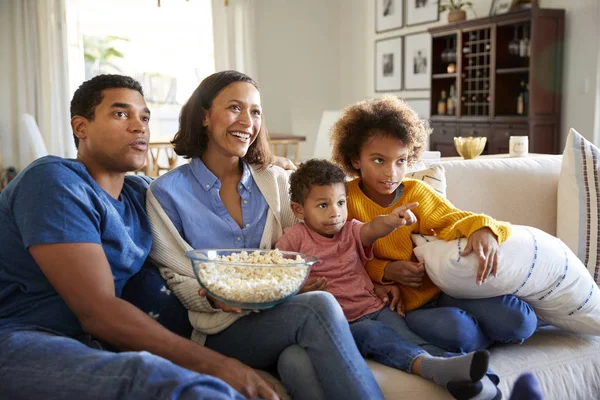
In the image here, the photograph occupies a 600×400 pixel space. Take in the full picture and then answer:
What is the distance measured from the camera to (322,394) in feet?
4.72

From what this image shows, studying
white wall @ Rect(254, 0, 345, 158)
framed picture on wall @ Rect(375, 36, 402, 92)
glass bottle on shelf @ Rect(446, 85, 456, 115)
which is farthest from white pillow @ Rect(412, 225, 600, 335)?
white wall @ Rect(254, 0, 345, 158)

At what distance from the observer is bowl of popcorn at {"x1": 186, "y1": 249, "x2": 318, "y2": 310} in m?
1.44

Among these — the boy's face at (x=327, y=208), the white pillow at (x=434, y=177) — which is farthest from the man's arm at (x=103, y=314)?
the white pillow at (x=434, y=177)

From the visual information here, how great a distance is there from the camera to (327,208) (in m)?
1.82

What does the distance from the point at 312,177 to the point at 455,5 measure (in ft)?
16.3

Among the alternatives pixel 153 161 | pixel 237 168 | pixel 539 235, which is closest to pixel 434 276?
pixel 539 235

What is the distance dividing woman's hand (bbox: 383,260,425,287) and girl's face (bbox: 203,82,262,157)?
55 cm

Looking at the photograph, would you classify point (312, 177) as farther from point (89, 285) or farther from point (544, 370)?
point (544, 370)

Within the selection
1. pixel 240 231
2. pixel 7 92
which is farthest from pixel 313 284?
pixel 7 92

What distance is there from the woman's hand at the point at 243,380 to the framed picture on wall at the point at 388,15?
21.0ft

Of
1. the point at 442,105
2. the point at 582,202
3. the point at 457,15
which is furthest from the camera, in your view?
the point at 442,105

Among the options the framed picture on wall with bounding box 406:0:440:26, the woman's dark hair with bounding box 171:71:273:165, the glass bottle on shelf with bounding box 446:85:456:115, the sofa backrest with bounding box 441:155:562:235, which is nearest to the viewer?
the woman's dark hair with bounding box 171:71:273:165

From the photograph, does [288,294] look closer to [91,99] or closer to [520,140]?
[91,99]

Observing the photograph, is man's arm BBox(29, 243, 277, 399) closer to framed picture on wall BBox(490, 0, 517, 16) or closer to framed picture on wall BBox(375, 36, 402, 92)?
framed picture on wall BBox(490, 0, 517, 16)
